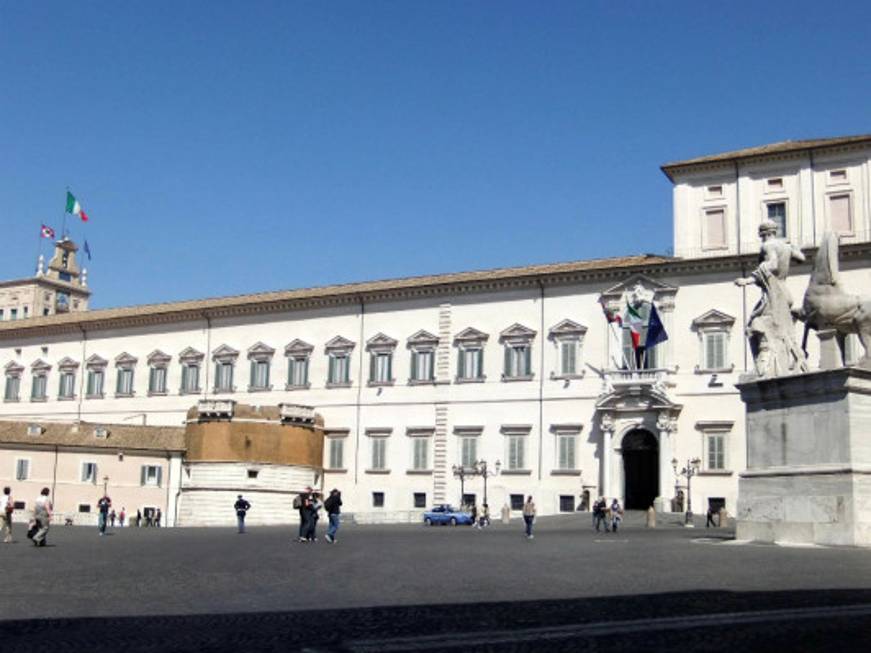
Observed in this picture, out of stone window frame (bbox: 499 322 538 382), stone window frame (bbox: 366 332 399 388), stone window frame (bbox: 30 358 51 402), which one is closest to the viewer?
stone window frame (bbox: 499 322 538 382)

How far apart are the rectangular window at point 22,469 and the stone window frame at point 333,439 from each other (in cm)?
1459

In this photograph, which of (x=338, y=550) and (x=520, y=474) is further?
(x=520, y=474)

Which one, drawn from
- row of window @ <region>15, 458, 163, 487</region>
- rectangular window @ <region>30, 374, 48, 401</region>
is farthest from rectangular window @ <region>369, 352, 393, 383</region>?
rectangular window @ <region>30, 374, 48, 401</region>

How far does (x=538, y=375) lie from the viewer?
5241cm

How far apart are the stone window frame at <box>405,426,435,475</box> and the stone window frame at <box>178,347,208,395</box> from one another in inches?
552

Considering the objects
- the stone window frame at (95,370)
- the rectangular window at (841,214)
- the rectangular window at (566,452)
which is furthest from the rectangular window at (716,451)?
the stone window frame at (95,370)

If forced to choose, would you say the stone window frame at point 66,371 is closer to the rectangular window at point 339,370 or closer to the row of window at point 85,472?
the row of window at point 85,472

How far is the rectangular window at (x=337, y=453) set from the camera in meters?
57.1

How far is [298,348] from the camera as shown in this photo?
59812 millimetres

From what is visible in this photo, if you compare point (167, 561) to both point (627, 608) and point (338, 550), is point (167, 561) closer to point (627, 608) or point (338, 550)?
point (338, 550)

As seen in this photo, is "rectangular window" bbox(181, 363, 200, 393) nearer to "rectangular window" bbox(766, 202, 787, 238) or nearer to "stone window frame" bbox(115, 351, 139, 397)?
"stone window frame" bbox(115, 351, 139, 397)

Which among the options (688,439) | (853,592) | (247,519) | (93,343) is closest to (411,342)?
(247,519)

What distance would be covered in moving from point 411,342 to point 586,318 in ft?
30.9

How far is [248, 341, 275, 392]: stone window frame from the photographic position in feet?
199
